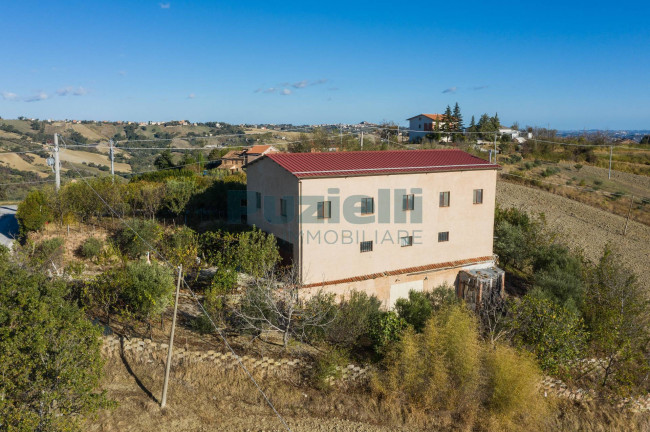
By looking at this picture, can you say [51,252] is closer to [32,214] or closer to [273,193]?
[32,214]

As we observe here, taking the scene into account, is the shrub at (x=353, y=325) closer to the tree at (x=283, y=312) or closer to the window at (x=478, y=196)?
the tree at (x=283, y=312)

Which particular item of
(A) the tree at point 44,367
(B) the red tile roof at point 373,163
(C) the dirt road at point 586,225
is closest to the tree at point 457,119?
(C) the dirt road at point 586,225

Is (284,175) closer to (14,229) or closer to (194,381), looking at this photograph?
(194,381)

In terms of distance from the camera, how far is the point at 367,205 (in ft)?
63.0

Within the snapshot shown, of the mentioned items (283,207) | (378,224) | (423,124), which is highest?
(423,124)

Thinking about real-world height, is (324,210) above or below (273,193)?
below

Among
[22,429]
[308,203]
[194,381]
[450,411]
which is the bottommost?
[450,411]

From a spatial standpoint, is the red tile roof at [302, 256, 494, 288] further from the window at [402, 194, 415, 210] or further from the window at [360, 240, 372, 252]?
the window at [402, 194, 415, 210]

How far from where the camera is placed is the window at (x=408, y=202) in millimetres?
19875

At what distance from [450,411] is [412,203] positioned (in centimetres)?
896

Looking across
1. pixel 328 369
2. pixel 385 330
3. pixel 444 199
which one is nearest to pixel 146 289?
pixel 328 369

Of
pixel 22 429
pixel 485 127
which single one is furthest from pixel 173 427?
pixel 485 127

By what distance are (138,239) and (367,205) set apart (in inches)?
416

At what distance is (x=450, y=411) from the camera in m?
13.8
